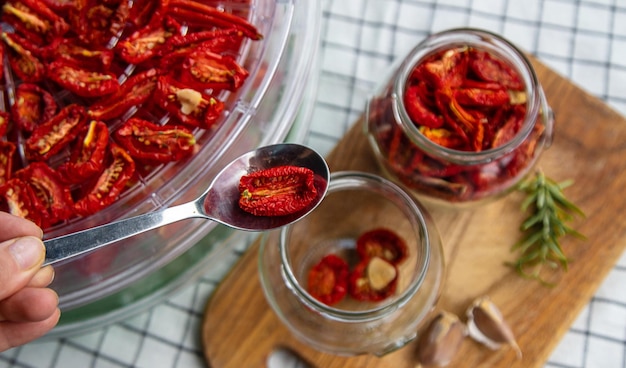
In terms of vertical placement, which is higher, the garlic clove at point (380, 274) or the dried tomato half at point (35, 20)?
the dried tomato half at point (35, 20)

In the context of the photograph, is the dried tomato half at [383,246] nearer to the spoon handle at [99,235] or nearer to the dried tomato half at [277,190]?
the dried tomato half at [277,190]

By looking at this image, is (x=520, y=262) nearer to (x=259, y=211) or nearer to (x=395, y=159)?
(x=395, y=159)

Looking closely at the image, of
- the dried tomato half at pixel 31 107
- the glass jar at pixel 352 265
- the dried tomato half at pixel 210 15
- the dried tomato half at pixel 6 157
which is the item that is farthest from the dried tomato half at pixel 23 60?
the glass jar at pixel 352 265

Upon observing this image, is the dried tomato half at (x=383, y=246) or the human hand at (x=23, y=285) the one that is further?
the dried tomato half at (x=383, y=246)

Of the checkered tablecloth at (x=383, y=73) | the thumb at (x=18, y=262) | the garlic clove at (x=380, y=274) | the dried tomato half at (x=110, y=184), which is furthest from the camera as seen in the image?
the checkered tablecloth at (x=383, y=73)

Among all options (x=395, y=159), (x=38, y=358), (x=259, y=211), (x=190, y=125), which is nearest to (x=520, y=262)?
(x=395, y=159)

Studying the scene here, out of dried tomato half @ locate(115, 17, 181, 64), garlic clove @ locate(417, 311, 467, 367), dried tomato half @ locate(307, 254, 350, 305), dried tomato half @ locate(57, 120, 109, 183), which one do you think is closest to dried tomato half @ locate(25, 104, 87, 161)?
dried tomato half @ locate(57, 120, 109, 183)
